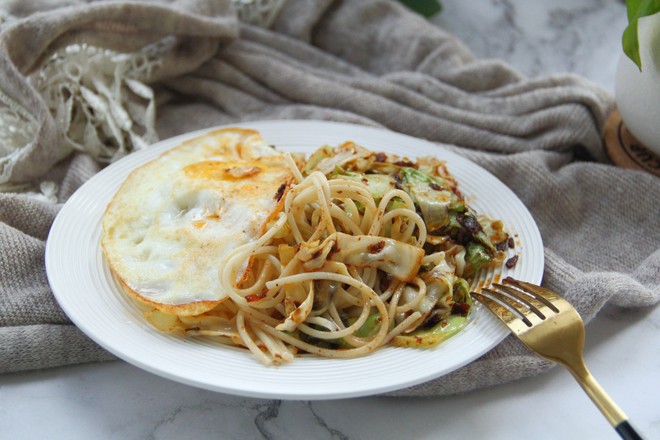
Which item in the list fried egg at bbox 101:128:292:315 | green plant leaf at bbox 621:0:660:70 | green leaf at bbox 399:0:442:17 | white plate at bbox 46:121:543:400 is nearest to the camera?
white plate at bbox 46:121:543:400

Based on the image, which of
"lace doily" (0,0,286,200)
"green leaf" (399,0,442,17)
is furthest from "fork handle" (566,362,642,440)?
"green leaf" (399,0,442,17)

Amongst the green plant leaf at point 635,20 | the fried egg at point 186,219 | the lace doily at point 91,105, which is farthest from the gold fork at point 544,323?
the lace doily at point 91,105

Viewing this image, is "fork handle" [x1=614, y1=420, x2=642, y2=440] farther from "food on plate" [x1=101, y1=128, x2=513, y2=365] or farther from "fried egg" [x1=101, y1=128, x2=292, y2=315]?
"fried egg" [x1=101, y1=128, x2=292, y2=315]

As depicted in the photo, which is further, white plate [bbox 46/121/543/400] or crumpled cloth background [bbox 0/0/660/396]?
crumpled cloth background [bbox 0/0/660/396]

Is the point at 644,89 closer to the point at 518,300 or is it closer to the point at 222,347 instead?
the point at 518,300

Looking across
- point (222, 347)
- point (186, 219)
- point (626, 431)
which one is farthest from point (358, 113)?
point (626, 431)

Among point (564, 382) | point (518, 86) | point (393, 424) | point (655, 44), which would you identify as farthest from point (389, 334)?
point (518, 86)
